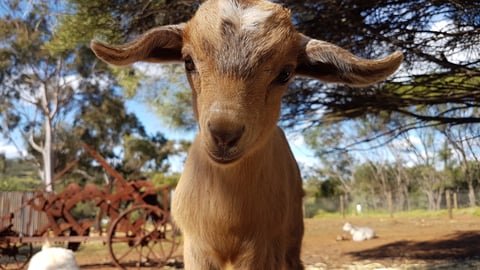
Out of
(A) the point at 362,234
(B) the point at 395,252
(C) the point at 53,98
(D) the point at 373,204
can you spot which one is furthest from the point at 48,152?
(D) the point at 373,204

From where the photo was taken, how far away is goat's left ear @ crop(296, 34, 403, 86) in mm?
2490

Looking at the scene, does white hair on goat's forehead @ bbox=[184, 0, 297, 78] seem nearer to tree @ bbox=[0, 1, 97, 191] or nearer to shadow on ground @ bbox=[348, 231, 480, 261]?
shadow on ground @ bbox=[348, 231, 480, 261]

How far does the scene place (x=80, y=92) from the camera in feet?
98.2

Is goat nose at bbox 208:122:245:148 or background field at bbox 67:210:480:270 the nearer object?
goat nose at bbox 208:122:245:148

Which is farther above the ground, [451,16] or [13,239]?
[451,16]

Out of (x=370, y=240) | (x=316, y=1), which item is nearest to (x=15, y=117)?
(x=370, y=240)

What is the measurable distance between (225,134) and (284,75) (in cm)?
64

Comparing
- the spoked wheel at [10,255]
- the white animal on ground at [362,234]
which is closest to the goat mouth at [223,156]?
the spoked wheel at [10,255]

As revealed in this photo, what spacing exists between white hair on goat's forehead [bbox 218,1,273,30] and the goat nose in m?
0.55

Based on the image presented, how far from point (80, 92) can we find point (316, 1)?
25.5 metres

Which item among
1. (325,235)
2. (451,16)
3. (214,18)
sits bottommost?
(325,235)

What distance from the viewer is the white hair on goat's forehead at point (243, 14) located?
2.39m

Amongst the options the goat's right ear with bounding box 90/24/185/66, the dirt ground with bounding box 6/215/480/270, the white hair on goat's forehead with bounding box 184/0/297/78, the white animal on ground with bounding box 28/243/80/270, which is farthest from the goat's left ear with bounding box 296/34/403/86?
the dirt ground with bounding box 6/215/480/270

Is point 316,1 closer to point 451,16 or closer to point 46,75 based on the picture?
point 451,16
